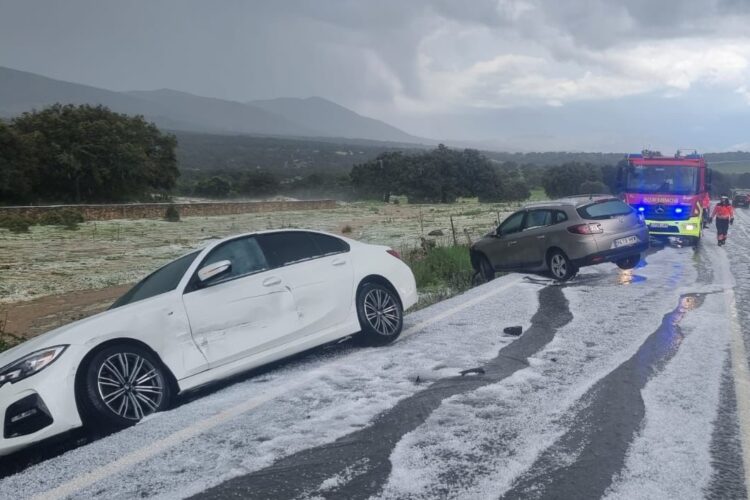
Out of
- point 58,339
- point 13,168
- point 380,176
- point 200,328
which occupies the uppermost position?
point 13,168

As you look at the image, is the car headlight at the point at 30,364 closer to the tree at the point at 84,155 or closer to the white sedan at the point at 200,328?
the white sedan at the point at 200,328

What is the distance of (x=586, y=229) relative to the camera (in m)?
12.3

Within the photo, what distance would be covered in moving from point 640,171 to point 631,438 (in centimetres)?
1661

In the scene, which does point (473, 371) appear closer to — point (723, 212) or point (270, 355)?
point (270, 355)

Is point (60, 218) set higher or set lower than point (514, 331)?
higher

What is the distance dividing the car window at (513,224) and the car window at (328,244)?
6.87m

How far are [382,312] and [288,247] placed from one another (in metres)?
1.38

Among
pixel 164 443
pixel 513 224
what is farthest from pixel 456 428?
pixel 513 224

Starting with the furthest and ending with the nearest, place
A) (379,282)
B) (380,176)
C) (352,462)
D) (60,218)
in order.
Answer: (380,176) < (60,218) < (379,282) < (352,462)

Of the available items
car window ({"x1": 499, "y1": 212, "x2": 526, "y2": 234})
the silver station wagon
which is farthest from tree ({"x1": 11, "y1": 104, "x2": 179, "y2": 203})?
the silver station wagon

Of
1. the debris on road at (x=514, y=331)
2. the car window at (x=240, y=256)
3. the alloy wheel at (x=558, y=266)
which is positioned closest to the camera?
the car window at (x=240, y=256)

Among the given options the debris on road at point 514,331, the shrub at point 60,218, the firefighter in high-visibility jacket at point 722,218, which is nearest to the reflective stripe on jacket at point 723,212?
the firefighter in high-visibility jacket at point 722,218

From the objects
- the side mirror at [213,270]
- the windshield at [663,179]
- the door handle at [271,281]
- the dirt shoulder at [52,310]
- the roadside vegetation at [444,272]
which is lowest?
the dirt shoulder at [52,310]

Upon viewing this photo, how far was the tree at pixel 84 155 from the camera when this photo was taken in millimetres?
49219
